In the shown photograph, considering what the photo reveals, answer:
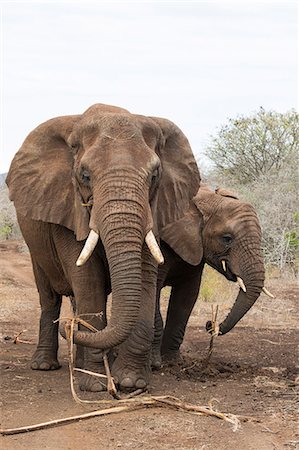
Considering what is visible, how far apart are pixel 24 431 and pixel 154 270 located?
1.67 meters

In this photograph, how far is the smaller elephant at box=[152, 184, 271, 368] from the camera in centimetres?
807

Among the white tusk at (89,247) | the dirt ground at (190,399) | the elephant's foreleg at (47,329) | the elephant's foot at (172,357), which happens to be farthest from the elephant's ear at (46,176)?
the elephant's foot at (172,357)

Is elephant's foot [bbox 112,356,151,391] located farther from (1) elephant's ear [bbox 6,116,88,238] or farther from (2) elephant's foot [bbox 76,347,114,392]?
(1) elephant's ear [bbox 6,116,88,238]

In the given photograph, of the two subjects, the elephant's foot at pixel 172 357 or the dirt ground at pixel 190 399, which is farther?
the elephant's foot at pixel 172 357

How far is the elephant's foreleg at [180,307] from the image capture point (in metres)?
8.70

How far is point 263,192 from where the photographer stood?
2336 centimetres

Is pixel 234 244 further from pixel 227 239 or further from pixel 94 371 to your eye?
pixel 94 371

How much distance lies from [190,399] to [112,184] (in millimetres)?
1640

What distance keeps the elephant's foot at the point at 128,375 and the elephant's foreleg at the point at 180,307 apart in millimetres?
2154

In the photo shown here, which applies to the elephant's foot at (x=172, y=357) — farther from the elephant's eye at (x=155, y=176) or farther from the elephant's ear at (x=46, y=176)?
the elephant's eye at (x=155, y=176)

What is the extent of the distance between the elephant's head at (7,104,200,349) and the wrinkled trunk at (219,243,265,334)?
904 millimetres

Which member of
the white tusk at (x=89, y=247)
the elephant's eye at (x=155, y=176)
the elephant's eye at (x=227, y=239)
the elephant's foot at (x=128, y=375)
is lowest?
the elephant's foot at (x=128, y=375)

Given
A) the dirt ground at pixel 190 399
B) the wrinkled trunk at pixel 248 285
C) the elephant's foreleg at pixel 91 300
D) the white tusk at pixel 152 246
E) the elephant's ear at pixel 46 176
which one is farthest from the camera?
the wrinkled trunk at pixel 248 285

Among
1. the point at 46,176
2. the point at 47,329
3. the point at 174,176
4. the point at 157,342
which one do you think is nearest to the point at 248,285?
the point at 157,342
